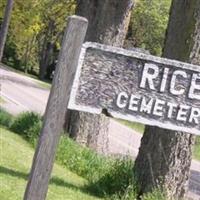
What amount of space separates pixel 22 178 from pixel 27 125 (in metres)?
5.50

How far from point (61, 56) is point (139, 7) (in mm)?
53151

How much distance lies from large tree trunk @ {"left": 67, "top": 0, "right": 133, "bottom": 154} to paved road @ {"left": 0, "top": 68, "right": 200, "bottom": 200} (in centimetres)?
300

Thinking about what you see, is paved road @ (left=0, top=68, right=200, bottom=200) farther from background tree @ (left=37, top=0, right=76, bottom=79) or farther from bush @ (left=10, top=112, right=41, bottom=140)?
background tree @ (left=37, top=0, right=76, bottom=79)

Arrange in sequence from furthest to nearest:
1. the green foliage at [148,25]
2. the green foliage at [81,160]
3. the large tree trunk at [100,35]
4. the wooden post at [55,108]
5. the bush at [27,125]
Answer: the green foliage at [148,25]
the bush at [27,125]
the large tree trunk at [100,35]
the green foliage at [81,160]
the wooden post at [55,108]

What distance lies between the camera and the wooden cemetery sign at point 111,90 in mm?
4094

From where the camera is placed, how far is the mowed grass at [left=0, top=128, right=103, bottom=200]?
8376 mm

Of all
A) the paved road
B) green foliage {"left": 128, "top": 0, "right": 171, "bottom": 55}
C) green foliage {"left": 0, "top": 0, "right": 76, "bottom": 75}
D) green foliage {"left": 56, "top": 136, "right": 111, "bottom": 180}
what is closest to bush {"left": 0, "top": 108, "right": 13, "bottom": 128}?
the paved road

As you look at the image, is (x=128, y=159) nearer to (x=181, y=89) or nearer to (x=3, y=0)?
(x=181, y=89)

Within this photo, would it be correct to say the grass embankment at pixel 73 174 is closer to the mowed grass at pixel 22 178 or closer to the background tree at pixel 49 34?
the mowed grass at pixel 22 178

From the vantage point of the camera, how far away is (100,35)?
45.2ft

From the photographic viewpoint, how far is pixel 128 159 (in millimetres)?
9984

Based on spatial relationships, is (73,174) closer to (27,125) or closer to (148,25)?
(27,125)

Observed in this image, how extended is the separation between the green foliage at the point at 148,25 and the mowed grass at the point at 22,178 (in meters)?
43.6

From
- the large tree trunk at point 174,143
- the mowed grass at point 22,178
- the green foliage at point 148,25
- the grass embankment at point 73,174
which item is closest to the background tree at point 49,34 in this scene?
the green foliage at point 148,25
